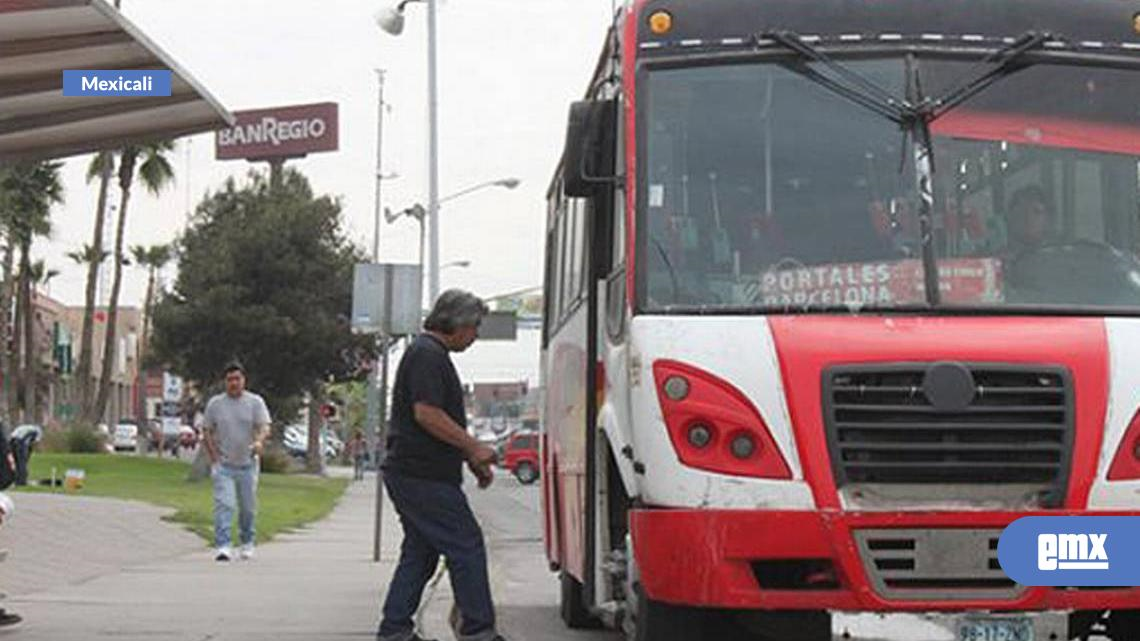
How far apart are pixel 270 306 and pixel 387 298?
90.4 feet

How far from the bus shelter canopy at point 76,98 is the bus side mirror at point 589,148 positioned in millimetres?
3395

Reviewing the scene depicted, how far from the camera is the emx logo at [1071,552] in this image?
6.67 meters

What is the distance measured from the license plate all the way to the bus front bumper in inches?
2.6

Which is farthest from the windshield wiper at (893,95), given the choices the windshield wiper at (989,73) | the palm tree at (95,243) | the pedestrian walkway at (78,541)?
the palm tree at (95,243)

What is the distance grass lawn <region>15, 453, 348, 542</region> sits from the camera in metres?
23.4

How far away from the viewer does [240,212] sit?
46.1m

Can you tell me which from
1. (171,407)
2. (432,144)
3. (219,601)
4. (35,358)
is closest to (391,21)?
(432,144)

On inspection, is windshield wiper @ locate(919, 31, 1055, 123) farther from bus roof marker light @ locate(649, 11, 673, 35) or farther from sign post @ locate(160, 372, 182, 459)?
sign post @ locate(160, 372, 182, 459)

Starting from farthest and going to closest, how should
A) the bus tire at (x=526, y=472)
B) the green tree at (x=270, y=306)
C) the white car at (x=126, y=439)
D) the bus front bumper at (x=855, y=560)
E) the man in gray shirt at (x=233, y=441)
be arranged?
the white car at (x=126, y=439) → the bus tire at (x=526, y=472) → the green tree at (x=270, y=306) → the man in gray shirt at (x=233, y=441) → the bus front bumper at (x=855, y=560)

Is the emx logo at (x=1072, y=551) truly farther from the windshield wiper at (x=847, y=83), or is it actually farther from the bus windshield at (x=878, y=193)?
the windshield wiper at (x=847, y=83)

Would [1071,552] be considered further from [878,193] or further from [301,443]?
[301,443]

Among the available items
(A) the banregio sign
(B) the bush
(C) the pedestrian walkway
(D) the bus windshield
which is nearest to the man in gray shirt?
(C) the pedestrian walkway

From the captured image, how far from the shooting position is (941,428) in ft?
22.0

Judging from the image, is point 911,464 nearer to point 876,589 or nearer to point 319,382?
point 876,589
